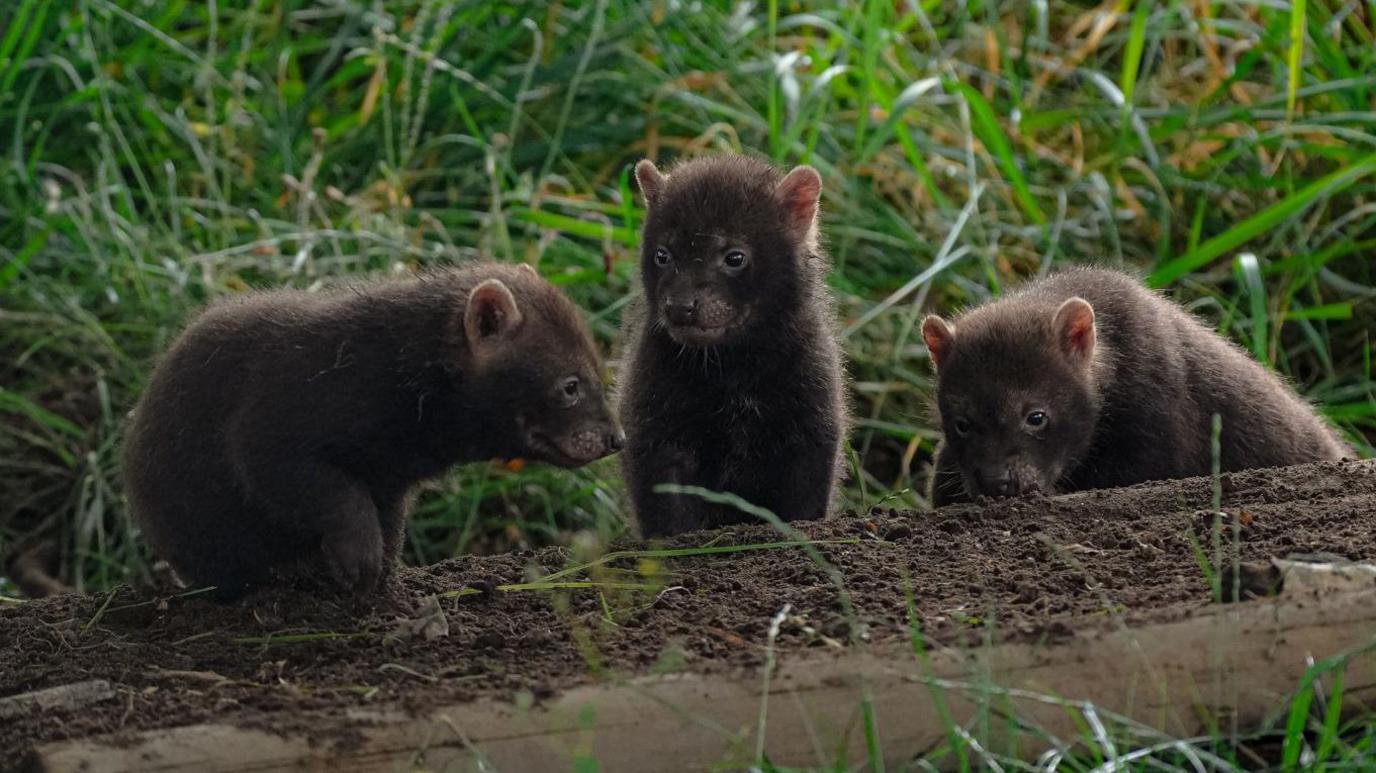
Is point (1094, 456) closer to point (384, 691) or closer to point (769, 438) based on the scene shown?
point (769, 438)

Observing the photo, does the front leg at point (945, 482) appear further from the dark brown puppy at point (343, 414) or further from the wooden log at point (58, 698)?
the wooden log at point (58, 698)

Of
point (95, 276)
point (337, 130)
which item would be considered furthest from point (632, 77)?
point (95, 276)

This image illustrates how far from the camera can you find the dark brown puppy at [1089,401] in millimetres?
6176

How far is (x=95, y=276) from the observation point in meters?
8.26

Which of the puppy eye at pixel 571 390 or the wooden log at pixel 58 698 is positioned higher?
the puppy eye at pixel 571 390

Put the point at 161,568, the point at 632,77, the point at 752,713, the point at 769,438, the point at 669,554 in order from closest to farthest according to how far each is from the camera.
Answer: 1. the point at 752,713
2. the point at 669,554
3. the point at 769,438
4. the point at 161,568
5. the point at 632,77

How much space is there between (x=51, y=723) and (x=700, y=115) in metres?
5.75

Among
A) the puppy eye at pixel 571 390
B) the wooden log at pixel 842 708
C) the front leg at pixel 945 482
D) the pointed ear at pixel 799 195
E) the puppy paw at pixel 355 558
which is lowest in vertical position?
the front leg at pixel 945 482

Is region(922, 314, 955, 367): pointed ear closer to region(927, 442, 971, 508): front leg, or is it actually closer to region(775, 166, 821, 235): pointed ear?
region(927, 442, 971, 508): front leg

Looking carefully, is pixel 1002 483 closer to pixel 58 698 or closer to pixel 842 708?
pixel 842 708

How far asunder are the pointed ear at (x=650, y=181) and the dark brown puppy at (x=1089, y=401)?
100 cm

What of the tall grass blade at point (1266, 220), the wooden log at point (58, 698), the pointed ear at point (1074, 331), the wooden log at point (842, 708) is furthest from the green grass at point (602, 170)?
the wooden log at point (842, 708)

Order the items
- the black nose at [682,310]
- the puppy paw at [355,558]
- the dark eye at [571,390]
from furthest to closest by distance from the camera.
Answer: the black nose at [682,310] → the dark eye at [571,390] → the puppy paw at [355,558]

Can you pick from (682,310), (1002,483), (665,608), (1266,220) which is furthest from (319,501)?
(1266,220)
